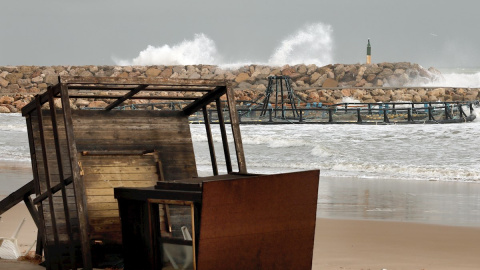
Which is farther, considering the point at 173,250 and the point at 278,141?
the point at 278,141

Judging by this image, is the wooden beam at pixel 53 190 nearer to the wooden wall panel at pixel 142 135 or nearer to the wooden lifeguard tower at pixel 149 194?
the wooden lifeguard tower at pixel 149 194

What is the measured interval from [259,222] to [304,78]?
163 feet

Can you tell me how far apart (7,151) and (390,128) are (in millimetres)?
13434

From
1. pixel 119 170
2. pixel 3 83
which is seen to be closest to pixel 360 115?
pixel 119 170

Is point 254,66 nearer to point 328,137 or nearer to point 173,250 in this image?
point 328,137

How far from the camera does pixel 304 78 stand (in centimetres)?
5547

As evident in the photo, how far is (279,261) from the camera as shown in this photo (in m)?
6.23

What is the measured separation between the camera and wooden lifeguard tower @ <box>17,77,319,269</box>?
19.4ft

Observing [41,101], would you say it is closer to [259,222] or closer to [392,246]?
[259,222]

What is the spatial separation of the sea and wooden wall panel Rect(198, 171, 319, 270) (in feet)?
18.3

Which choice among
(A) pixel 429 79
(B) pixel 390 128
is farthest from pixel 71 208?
(A) pixel 429 79

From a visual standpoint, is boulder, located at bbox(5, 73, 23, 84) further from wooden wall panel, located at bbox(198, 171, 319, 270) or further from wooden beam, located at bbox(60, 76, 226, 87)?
wooden wall panel, located at bbox(198, 171, 319, 270)

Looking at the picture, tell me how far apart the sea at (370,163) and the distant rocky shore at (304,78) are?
13.9 meters

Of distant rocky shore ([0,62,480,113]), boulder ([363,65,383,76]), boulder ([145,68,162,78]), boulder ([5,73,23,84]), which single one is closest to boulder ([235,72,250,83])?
distant rocky shore ([0,62,480,113])
